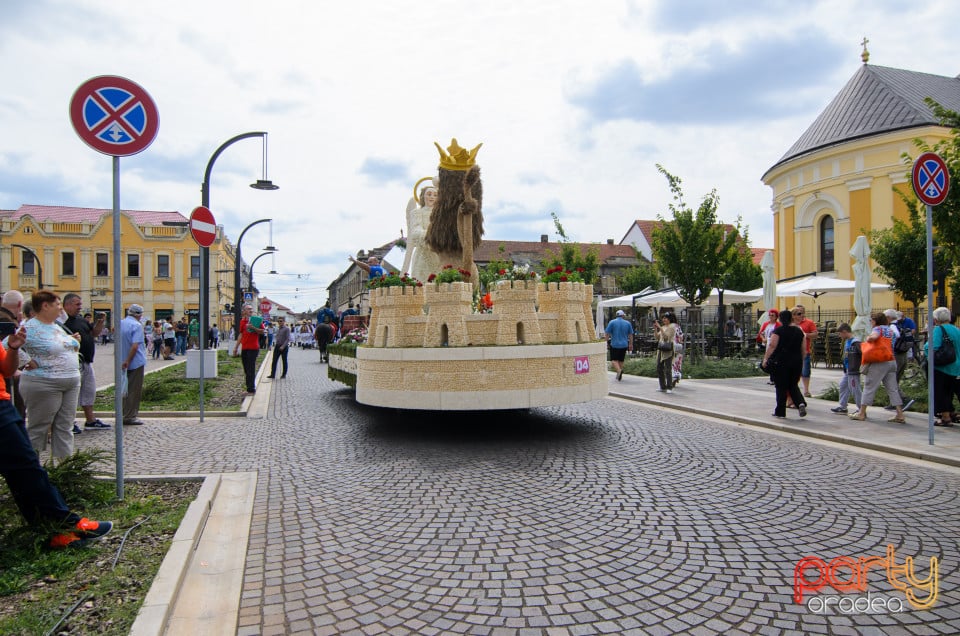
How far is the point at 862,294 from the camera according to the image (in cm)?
1218

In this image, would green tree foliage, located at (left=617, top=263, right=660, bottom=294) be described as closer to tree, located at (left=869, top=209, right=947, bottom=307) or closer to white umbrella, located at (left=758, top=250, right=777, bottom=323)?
tree, located at (left=869, top=209, right=947, bottom=307)

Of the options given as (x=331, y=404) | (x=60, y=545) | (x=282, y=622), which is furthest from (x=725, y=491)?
(x=331, y=404)

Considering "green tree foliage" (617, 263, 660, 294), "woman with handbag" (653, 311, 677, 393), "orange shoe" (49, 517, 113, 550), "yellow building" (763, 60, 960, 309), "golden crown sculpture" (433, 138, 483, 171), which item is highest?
"yellow building" (763, 60, 960, 309)

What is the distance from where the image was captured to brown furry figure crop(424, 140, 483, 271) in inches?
373

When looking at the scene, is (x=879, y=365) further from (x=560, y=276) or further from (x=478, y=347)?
(x=478, y=347)

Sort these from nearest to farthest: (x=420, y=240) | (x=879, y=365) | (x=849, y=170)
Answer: (x=879, y=365)
(x=420, y=240)
(x=849, y=170)

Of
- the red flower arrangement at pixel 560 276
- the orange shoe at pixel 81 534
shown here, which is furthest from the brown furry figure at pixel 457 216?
the orange shoe at pixel 81 534

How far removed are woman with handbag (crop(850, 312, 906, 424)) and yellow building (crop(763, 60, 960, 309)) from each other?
70.2 feet

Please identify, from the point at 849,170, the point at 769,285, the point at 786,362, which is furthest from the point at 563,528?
the point at 849,170

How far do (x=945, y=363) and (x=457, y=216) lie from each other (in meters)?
7.49

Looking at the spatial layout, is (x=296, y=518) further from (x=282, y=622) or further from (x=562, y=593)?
(x=562, y=593)

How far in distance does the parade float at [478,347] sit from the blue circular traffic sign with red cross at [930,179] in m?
4.25

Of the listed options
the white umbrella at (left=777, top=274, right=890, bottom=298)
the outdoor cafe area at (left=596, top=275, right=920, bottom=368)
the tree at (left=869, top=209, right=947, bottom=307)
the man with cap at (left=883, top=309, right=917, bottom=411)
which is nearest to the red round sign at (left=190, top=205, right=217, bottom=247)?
the man with cap at (left=883, top=309, right=917, bottom=411)

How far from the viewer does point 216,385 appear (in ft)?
45.8
